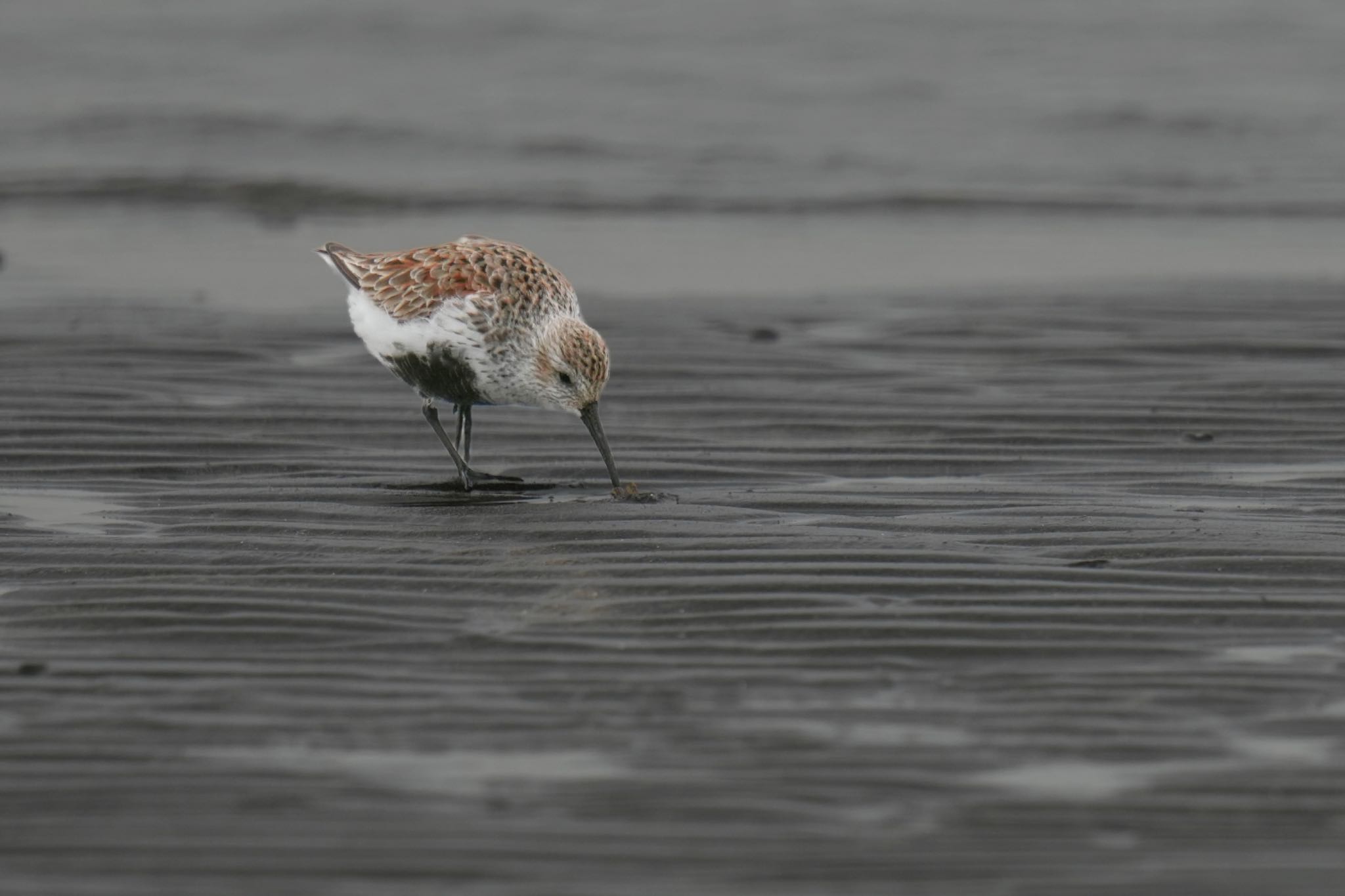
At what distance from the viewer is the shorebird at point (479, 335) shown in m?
7.15

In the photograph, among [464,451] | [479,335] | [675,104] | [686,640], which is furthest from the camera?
[675,104]

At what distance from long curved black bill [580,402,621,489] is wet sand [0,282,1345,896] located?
122mm

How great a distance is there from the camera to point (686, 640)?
208 inches

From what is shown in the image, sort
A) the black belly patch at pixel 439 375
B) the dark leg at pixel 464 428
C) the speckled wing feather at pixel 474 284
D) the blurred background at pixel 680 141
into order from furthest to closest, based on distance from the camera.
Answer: the blurred background at pixel 680 141, the dark leg at pixel 464 428, the black belly patch at pixel 439 375, the speckled wing feather at pixel 474 284

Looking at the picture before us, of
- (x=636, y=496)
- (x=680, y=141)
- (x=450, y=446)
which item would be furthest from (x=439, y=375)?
(x=680, y=141)

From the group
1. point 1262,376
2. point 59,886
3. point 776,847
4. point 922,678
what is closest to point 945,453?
point 1262,376

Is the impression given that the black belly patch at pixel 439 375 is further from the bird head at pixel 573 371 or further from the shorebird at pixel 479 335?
the bird head at pixel 573 371

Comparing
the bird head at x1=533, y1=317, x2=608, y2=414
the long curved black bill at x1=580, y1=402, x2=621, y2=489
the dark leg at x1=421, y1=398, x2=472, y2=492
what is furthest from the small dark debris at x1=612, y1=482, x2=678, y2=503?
the dark leg at x1=421, y1=398, x2=472, y2=492

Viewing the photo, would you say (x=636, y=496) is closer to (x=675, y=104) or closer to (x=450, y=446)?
(x=450, y=446)

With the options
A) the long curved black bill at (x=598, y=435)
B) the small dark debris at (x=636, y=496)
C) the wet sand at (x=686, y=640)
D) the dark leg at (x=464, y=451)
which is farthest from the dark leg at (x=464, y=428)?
the small dark debris at (x=636, y=496)

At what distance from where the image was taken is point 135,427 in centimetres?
832

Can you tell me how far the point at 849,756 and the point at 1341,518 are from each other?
2.96m

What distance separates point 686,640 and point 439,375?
259 centimetres

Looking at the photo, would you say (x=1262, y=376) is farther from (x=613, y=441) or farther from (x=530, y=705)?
(x=530, y=705)
